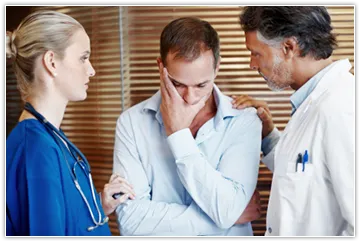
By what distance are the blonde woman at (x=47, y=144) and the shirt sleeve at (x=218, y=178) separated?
13.1 inches

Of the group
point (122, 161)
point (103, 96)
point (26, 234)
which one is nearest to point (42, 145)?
point (26, 234)

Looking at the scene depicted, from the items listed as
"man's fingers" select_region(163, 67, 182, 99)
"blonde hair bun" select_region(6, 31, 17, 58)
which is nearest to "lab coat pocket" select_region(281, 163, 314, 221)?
"man's fingers" select_region(163, 67, 182, 99)

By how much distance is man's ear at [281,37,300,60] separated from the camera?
5.70 ft

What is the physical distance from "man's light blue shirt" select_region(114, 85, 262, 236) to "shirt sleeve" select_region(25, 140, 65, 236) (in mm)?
487

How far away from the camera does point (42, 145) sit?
1.41m

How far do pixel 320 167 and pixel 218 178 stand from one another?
37cm

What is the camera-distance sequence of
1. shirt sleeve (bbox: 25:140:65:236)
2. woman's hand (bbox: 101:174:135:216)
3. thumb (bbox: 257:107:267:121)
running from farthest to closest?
1. thumb (bbox: 257:107:267:121)
2. woman's hand (bbox: 101:174:135:216)
3. shirt sleeve (bbox: 25:140:65:236)

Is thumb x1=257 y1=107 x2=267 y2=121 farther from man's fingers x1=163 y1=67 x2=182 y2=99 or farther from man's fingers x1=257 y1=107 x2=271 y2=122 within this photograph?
man's fingers x1=163 y1=67 x2=182 y2=99

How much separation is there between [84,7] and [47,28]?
53.3 inches

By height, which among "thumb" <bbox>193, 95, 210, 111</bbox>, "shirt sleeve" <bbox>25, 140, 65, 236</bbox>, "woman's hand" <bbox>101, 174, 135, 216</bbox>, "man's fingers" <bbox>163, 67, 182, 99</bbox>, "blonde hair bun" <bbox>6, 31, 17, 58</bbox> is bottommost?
"woman's hand" <bbox>101, 174, 135, 216</bbox>

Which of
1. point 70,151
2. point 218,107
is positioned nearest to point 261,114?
point 218,107

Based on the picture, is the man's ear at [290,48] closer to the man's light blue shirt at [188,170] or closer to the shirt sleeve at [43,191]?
the man's light blue shirt at [188,170]

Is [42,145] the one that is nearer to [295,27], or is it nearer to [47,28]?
[47,28]

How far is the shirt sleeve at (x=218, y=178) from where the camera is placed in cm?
179
